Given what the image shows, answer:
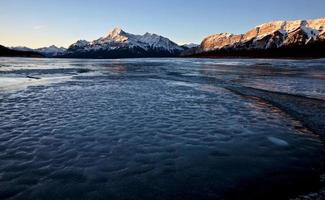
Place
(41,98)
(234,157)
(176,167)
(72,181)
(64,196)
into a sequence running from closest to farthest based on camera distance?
(64,196), (72,181), (176,167), (234,157), (41,98)

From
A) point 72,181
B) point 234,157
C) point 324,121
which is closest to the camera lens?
point 72,181

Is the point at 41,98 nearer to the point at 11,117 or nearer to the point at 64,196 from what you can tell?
the point at 11,117

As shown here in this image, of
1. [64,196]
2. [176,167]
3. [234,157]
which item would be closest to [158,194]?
[176,167]

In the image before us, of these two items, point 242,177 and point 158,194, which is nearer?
point 158,194

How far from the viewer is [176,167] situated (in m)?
6.98

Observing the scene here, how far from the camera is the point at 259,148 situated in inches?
329

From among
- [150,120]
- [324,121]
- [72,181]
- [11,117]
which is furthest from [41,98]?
[324,121]

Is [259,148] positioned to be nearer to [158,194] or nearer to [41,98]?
[158,194]

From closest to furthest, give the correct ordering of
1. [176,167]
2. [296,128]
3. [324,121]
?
[176,167] → [296,128] → [324,121]

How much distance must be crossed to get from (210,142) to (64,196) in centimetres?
495

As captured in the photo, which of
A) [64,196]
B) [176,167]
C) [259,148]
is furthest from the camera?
[259,148]

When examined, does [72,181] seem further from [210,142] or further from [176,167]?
[210,142]

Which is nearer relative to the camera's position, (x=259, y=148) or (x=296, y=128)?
(x=259, y=148)

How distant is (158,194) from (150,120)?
608 centimetres
